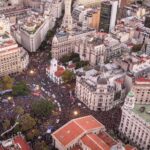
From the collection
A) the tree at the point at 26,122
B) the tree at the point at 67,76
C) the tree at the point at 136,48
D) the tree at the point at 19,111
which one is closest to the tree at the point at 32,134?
the tree at the point at 26,122

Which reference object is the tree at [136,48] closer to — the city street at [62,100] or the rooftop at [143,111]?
the city street at [62,100]

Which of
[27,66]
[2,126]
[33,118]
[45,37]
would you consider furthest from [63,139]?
[45,37]

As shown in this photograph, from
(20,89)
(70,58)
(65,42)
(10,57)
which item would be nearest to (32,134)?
(20,89)

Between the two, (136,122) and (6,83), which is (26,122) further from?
(136,122)

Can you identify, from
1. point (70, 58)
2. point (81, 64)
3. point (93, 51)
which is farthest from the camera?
point (70, 58)

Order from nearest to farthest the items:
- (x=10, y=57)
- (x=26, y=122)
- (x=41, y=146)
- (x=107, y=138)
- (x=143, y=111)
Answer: (x=41, y=146) < (x=107, y=138) < (x=143, y=111) < (x=26, y=122) < (x=10, y=57)

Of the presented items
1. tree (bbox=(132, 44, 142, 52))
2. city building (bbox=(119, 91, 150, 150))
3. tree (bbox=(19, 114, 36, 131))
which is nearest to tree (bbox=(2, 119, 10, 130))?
tree (bbox=(19, 114, 36, 131))

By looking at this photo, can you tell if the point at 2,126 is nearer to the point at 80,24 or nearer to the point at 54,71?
the point at 54,71

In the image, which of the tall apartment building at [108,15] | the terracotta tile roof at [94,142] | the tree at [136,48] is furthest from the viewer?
the tall apartment building at [108,15]
